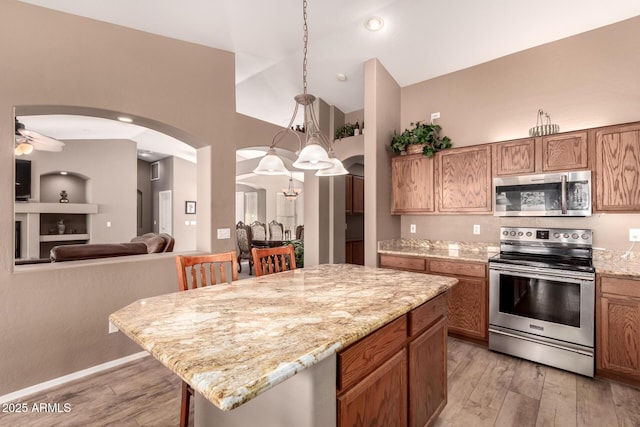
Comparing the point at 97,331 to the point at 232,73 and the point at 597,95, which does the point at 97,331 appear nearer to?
the point at 232,73

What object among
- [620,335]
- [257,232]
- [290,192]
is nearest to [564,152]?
[620,335]

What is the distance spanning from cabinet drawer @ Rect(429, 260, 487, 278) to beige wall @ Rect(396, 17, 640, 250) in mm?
661

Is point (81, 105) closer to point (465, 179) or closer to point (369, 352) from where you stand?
point (369, 352)

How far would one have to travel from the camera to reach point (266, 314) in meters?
1.27

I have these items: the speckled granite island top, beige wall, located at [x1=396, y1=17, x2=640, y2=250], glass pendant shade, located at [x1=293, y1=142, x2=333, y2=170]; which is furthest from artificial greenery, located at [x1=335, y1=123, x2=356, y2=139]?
the speckled granite island top

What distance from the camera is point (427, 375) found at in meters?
1.69

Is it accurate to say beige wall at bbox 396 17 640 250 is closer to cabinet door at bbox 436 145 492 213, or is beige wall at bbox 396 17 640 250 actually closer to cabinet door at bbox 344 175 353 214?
cabinet door at bbox 436 145 492 213

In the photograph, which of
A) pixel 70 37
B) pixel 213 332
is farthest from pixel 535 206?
pixel 70 37

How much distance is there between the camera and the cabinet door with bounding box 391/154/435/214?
12.0ft

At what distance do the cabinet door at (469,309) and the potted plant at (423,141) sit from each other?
1.52 metres

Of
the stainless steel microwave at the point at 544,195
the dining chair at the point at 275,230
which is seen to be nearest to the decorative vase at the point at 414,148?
the stainless steel microwave at the point at 544,195

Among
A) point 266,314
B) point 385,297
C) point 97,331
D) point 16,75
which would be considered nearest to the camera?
point 266,314

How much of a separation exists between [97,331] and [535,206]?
13.5 feet

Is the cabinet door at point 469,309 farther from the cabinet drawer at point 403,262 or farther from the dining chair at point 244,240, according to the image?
the dining chair at point 244,240
